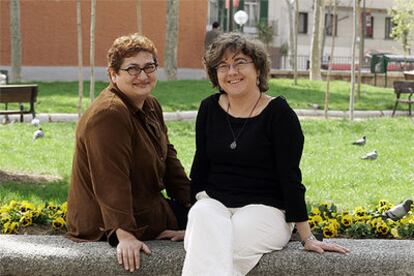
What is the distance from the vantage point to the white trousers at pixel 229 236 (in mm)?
3832

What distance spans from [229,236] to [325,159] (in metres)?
7.23

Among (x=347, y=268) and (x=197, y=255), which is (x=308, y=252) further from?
(x=197, y=255)

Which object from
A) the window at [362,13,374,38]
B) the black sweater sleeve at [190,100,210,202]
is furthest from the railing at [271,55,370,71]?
the black sweater sleeve at [190,100,210,202]

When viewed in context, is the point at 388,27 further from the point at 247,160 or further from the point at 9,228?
the point at 247,160

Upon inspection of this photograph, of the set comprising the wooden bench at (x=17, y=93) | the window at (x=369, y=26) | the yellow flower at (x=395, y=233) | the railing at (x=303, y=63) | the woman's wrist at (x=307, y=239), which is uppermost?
the window at (x=369, y=26)

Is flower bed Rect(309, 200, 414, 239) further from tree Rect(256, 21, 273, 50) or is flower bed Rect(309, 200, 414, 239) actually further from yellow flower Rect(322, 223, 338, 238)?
tree Rect(256, 21, 273, 50)

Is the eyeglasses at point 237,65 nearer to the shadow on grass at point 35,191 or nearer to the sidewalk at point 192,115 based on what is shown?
the shadow on grass at point 35,191

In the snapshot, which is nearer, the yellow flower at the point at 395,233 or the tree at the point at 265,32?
the yellow flower at the point at 395,233

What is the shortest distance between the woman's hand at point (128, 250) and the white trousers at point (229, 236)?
0.26 meters

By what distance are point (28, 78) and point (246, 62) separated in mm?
25397

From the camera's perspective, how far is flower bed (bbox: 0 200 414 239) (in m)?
5.14

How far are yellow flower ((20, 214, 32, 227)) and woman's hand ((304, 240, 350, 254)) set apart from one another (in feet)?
6.92

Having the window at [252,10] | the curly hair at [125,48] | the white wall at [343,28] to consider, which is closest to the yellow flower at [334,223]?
the curly hair at [125,48]

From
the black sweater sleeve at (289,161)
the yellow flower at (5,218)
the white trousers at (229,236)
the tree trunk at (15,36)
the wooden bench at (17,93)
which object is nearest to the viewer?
the white trousers at (229,236)
